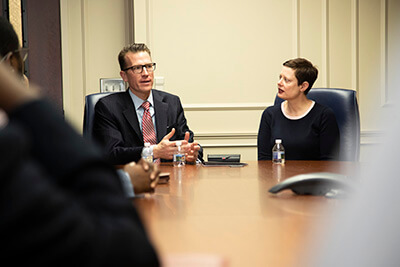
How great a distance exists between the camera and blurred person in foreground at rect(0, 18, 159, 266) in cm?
39

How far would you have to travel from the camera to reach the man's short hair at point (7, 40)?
4.48 feet

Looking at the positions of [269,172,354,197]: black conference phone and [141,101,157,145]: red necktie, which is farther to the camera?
[141,101,157,145]: red necktie

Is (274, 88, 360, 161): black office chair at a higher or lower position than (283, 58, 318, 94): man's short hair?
lower

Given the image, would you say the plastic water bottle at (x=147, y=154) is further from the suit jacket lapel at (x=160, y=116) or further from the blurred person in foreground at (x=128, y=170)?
the blurred person in foreground at (x=128, y=170)

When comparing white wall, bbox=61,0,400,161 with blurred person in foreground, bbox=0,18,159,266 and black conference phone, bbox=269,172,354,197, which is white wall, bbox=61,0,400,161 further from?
blurred person in foreground, bbox=0,18,159,266

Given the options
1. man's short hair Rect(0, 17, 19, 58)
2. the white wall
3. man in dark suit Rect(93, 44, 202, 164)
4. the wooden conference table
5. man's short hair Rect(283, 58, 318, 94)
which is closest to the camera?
the wooden conference table

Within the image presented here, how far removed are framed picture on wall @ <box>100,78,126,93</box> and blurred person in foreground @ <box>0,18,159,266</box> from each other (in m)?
4.29

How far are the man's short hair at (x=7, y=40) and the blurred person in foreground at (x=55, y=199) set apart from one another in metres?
0.98

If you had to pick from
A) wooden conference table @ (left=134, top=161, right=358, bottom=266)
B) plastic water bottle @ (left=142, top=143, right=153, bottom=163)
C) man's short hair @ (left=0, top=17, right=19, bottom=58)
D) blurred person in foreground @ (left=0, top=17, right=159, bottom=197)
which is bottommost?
plastic water bottle @ (left=142, top=143, right=153, bottom=163)

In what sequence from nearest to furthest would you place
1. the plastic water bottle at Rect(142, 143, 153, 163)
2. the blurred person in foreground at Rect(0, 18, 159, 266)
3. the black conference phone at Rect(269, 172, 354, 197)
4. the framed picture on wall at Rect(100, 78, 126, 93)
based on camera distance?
the blurred person in foreground at Rect(0, 18, 159, 266)
the black conference phone at Rect(269, 172, 354, 197)
the plastic water bottle at Rect(142, 143, 153, 163)
the framed picture on wall at Rect(100, 78, 126, 93)

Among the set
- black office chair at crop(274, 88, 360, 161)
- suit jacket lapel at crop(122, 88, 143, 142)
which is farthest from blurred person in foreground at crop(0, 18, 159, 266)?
black office chair at crop(274, 88, 360, 161)

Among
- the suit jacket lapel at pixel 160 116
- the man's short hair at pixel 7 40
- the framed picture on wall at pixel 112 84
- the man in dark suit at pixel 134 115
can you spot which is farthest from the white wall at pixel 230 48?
the man's short hair at pixel 7 40

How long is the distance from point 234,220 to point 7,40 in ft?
2.80

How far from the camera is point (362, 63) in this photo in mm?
4855
